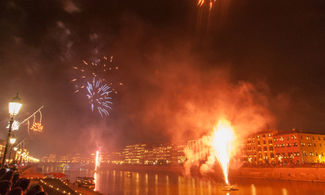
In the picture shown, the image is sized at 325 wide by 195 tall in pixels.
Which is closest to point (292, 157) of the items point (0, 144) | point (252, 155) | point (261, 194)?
point (252, 155)

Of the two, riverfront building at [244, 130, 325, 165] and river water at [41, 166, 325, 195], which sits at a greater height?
riverfront building at [244, 130, 325, 165]

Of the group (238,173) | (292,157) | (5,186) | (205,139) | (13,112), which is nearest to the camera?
(5,186)

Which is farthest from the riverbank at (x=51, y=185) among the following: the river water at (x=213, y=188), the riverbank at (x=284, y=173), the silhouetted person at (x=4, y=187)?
the riverbank at (x=284, y=173)

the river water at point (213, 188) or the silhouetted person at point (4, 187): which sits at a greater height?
the silhouetted person at point (4, 187)

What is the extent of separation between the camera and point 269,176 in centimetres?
6519

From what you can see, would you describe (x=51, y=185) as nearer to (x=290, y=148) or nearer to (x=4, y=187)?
(x=4, y=187)

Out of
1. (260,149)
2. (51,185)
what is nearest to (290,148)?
(260,149)

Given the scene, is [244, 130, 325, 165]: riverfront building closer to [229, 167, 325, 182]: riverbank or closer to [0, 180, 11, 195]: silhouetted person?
[229, 167, 325, 182]: riverbank

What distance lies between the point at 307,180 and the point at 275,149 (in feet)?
126

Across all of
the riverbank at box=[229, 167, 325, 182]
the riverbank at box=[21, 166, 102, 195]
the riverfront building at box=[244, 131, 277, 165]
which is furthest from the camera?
the riverfront building at box=[244, 131, 277, 165]

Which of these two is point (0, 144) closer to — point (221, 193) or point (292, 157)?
point (221, 193)

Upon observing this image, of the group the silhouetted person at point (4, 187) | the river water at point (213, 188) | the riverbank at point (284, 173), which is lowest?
the river water at point (213, 188)

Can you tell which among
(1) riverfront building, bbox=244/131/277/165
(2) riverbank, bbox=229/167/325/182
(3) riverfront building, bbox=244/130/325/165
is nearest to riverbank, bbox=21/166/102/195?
(2) riverbank, bbox=229/167/325/182

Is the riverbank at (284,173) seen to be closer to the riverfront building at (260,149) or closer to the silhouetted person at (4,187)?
the riverfront building at (260,149)
